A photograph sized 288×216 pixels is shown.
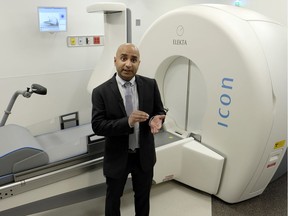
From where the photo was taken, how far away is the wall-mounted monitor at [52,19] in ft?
8.79

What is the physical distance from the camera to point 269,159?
7.18 feet

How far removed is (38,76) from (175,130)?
149 cm

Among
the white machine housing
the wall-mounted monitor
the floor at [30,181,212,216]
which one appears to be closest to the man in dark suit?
the floor at [30,181,212,216]

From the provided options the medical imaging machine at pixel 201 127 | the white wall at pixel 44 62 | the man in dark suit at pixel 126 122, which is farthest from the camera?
the white wall at pixel 44 62

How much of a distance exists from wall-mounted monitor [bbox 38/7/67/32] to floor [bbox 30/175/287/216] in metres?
1.68

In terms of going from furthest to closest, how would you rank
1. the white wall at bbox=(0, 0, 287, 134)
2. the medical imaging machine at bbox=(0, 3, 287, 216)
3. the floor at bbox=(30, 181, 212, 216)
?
the white wall at bbox=(0, 0, 287, 134) → the floor at bbox=(30, 181, 212, 216) → the medical imaging machine at bbox=(0, 3, 287, 216)

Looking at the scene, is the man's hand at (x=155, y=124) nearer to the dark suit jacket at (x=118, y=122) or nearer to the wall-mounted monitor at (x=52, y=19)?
the dark suit jacket at (x=118, y=122)

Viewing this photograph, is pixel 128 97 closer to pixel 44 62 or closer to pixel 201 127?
pixel 201 127

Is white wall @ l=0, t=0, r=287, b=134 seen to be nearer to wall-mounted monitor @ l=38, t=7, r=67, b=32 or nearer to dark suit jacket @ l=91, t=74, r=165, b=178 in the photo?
wall-mounted monitor @ l=38, t=7, r=67, b=32

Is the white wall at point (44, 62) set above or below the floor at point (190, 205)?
above

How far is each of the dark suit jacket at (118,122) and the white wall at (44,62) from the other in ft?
4.83

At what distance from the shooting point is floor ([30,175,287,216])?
7.45 feet

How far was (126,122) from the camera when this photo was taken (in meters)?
1.51

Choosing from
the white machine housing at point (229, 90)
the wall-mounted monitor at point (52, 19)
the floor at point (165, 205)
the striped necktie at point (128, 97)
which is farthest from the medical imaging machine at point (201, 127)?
the striped necktie at point (128, 97)
